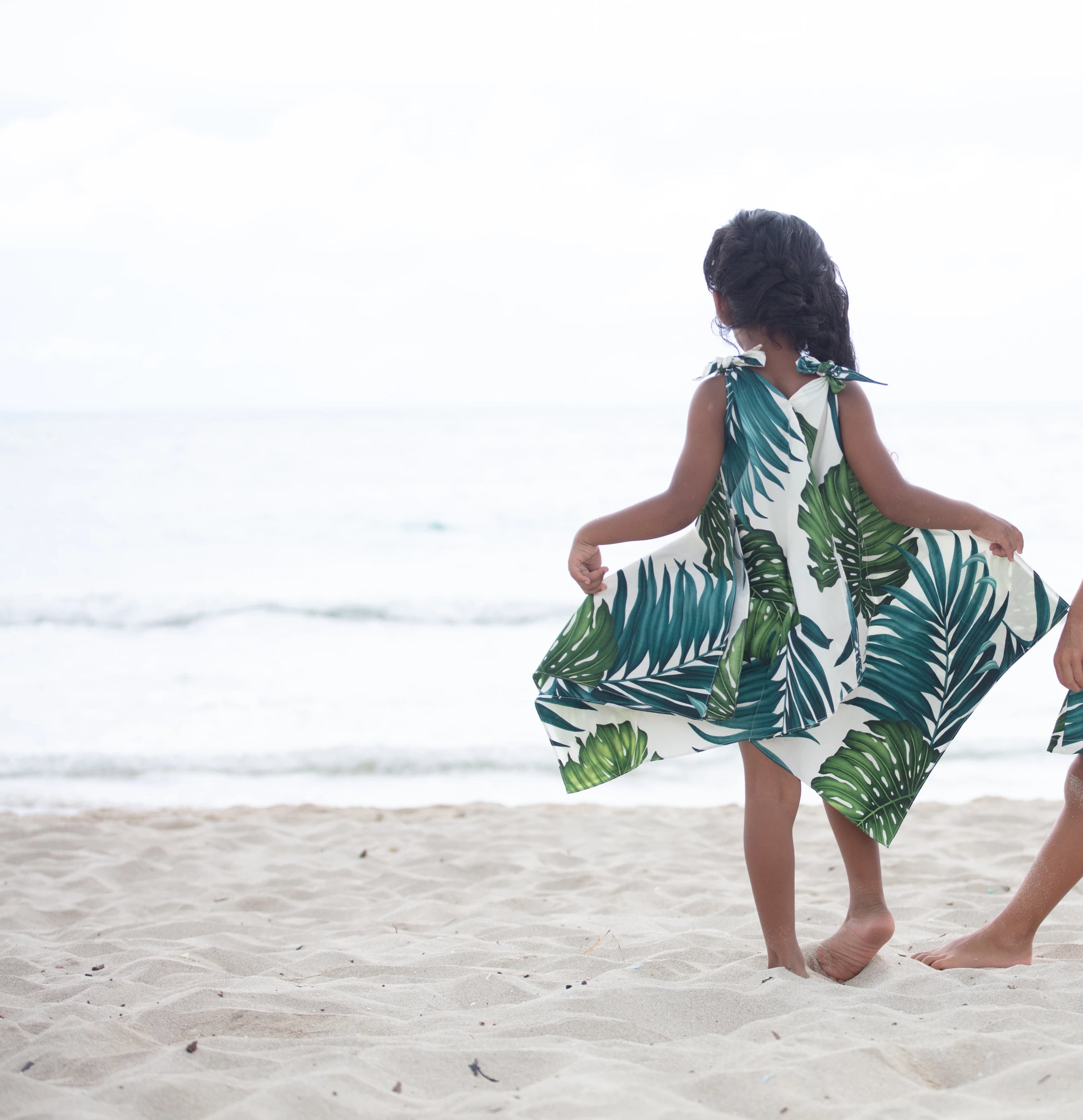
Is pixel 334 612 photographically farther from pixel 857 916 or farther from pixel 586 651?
pixel 857 916

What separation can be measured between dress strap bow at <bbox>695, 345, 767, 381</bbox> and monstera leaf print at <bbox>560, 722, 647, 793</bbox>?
82 centimetres

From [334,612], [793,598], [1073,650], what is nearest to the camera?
[1073,650]

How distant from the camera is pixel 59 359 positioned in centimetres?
3369

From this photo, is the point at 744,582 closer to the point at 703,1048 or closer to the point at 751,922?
the point at 703,1048

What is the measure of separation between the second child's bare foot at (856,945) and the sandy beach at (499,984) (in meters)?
0.05

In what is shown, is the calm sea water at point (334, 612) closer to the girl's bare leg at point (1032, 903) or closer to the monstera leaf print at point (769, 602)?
the girl's bare leg at point (1032, 903)

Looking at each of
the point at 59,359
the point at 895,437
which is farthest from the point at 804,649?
the point at 59,359

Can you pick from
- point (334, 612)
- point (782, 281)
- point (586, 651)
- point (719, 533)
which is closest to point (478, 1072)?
point (586, 651)

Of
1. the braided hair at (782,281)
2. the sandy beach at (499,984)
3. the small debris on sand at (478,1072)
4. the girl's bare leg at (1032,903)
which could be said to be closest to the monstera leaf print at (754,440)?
the braided hair at (782,281)

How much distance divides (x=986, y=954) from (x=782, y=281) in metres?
1.59

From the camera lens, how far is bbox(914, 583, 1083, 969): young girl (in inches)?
78.8

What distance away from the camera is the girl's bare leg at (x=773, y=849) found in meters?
2.06

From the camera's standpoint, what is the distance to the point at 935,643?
6.98 feet

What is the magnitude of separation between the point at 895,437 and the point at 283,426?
2054 cm
